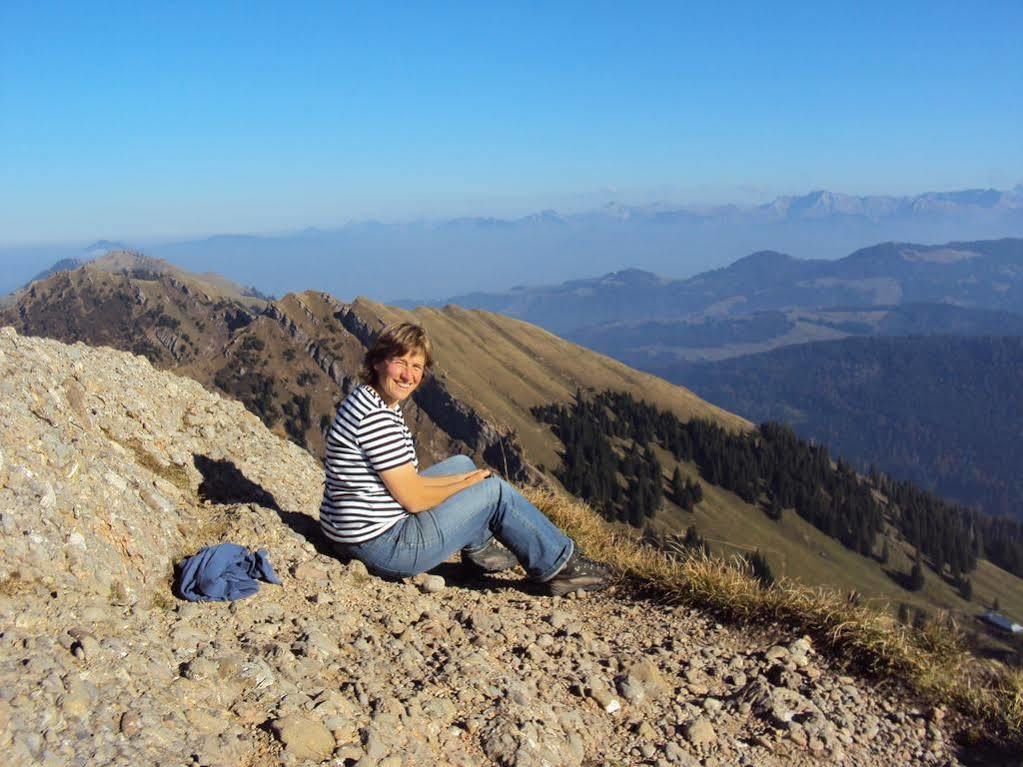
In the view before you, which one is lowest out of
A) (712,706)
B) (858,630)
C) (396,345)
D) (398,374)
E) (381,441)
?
(712,706)

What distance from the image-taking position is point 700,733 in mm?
6078

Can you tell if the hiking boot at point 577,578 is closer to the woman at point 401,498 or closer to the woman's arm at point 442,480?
the woman at point 401,498

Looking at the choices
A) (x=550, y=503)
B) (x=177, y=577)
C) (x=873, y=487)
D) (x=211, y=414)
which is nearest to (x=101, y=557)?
(x=177, y=577)

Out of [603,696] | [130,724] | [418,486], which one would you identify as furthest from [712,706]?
[130,724]

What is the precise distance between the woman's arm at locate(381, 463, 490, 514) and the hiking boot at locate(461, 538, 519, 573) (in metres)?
1.10

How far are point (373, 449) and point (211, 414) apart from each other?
5.92m

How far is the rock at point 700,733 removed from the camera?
601 cm

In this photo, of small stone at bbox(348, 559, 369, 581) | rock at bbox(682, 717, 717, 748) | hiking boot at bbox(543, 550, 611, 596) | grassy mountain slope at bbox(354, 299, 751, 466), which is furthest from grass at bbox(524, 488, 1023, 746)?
grassy mountain slope at bbox(354, 299, 751, 466)

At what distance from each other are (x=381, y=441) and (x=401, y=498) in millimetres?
626

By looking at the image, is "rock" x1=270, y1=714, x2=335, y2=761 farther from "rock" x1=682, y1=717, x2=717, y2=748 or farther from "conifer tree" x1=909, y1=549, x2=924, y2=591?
"conifer tree" x1=909, y1=549, x2=924, y2=591

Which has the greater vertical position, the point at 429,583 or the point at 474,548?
the point at 474,548

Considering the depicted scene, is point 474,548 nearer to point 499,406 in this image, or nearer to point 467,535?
point 467,535

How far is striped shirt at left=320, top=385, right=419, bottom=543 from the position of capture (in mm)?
7473

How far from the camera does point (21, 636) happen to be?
5066mm
